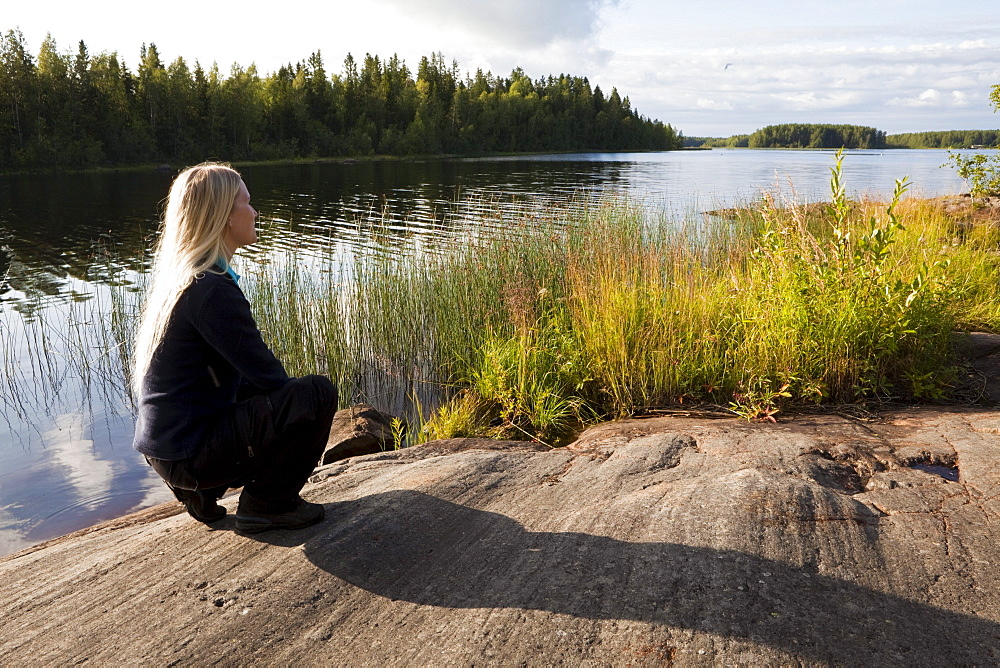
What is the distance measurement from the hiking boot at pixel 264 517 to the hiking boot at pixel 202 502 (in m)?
0.17

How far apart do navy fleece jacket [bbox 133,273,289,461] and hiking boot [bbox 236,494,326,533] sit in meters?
0.40

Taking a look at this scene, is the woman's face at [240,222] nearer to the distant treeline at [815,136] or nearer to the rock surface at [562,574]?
the rock surface at [562,574]

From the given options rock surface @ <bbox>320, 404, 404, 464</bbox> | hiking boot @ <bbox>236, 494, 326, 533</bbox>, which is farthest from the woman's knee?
rock surface @ <bbox>320, 404, 404, 464</bbox>

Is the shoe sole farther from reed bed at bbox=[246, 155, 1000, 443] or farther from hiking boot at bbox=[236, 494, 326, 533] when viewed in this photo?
reed bed at bbox=[246, 155, 1000, 443]

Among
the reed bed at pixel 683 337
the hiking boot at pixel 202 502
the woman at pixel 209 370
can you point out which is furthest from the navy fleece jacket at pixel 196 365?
the reed bed at pixel 683 337

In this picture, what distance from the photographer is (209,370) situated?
2.68 meters

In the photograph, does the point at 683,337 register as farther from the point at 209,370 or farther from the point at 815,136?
the point at 815,136

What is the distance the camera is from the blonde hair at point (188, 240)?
2623 millimetres

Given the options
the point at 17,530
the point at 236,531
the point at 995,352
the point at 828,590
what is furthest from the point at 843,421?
the point at 17,530

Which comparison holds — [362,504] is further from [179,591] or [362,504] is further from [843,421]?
[843,421]

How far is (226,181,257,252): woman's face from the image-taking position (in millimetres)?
2738

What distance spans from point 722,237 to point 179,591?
9796 millimetres

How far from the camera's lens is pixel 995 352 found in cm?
550

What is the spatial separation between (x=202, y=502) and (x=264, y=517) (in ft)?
1.05
